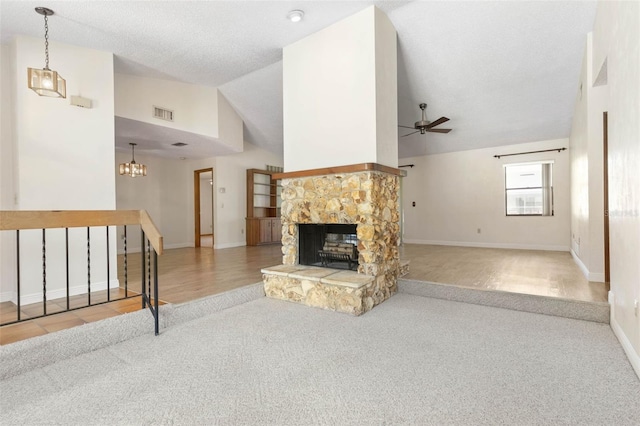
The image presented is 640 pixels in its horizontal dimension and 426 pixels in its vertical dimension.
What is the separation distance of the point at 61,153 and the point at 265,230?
16.4 feet

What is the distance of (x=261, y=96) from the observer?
5.96 m

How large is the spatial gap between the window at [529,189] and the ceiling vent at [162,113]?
6.91 metres

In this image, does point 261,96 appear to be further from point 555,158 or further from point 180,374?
point 555,158

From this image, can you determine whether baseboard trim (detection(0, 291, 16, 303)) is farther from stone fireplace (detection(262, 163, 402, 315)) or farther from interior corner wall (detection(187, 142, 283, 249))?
interior corner wall (detection(187, 142, 283, 249))

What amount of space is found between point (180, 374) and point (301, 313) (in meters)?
1.41

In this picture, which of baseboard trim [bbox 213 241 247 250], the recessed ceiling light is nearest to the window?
the recessed ceiling light

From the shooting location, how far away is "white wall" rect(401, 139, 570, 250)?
6535 mm

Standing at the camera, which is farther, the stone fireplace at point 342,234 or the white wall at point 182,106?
the white wall at point 182,106

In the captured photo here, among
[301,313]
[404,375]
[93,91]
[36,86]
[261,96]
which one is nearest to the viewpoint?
[404,375]

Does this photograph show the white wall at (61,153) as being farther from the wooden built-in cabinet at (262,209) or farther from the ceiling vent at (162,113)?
the wooden built-in cabinet at (262,209)

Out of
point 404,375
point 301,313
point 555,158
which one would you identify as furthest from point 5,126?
point 555,158

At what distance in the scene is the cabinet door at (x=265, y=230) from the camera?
8.07 metres

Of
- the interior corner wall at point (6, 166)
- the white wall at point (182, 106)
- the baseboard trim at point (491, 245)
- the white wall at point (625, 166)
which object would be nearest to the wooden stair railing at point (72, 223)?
the interior corner wall at point (6, 166)

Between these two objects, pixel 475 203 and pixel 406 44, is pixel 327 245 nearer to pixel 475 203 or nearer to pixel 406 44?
pixel 406 44
